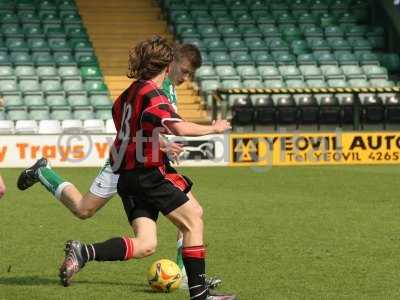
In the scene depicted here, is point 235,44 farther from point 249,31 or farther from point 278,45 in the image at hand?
point 278,45

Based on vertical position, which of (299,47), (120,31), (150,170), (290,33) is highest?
(120,31)

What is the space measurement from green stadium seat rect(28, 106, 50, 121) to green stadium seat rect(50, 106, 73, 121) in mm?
172

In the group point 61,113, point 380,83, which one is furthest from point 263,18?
point 61,113

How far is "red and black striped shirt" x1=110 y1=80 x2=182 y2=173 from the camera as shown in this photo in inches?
264

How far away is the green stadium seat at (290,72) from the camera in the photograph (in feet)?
94.7

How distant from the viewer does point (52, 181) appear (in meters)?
8.09

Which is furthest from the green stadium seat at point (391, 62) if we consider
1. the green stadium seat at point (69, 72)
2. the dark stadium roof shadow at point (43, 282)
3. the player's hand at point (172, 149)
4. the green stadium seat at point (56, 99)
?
the player's hand at point (172, 149)

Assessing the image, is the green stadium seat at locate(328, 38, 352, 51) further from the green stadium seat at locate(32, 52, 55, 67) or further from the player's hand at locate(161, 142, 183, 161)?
the player's hand at locate(161, 142, 183, 161)

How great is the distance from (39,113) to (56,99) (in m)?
0.94

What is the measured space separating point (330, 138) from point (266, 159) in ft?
5.50

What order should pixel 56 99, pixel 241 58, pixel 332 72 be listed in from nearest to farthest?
1. pixel 56 99
2. pixel 332 72
3. pixel 241 58

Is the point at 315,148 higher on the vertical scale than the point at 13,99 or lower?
lower

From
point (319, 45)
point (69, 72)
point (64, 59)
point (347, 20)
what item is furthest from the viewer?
point (347, 20)

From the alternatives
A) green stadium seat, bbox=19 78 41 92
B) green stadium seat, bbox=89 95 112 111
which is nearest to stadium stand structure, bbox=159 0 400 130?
green stadium seat, bbox=89 95 112 111
